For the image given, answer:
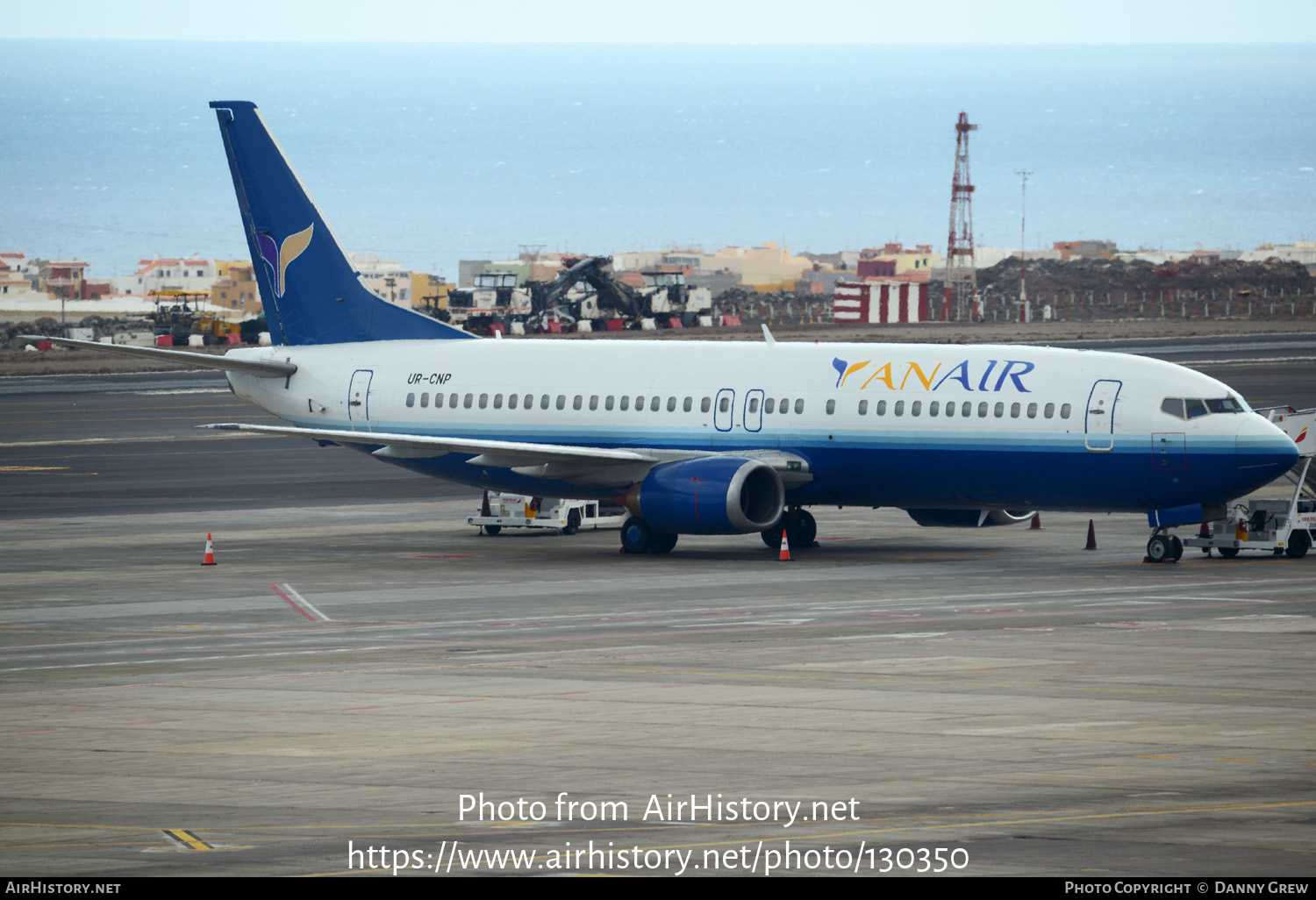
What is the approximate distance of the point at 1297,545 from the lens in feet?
137

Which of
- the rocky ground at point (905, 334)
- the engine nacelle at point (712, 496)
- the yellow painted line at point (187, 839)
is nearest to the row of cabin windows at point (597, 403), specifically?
the engine nacelle at point (712, 496)

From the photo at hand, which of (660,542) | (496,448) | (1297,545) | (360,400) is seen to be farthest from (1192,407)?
(360,400)

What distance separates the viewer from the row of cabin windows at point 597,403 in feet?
142

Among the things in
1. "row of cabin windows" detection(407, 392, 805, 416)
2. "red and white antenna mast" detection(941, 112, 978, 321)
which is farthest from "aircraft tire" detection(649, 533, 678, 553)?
"red and white antenna mast" detection(941, 112, 978, 321)

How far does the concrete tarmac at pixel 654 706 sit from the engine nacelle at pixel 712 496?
100 cm

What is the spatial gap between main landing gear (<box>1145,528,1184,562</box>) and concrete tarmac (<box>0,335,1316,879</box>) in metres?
0.41

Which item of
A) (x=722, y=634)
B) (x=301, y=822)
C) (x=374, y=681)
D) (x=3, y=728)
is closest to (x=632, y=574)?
(x=722, y=634)

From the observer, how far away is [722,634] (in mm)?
31016

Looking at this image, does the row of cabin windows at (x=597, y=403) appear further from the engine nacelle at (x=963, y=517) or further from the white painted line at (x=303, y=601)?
the white painted line at (x=303, y=601)

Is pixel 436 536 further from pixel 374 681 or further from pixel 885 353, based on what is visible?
pixel 374 681

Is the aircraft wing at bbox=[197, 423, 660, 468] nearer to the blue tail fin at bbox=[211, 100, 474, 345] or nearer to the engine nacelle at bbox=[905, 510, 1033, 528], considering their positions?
the blue tail fin at bbox=[211, 100, 474, 345]

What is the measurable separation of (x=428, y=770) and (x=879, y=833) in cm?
561

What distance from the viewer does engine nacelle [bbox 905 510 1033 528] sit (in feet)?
144

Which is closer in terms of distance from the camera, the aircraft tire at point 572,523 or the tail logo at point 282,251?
the aircraft tire at point 572,523
